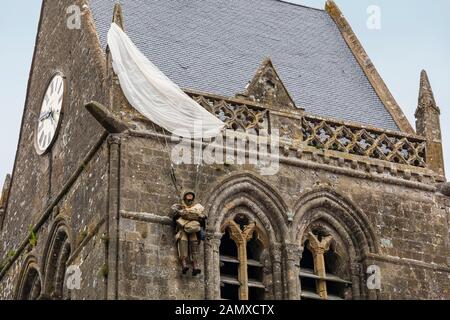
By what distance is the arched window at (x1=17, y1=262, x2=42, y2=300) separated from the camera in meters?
42.8

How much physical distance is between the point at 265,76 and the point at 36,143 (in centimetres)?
→ 581

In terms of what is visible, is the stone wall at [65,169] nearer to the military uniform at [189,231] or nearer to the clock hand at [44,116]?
the clock hand at [44,116]

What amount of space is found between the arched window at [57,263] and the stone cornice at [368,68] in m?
7.96

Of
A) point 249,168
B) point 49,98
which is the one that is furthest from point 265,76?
point 49,98

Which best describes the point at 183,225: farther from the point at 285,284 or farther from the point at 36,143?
the point at 36,143

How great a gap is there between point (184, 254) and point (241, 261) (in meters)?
1.66

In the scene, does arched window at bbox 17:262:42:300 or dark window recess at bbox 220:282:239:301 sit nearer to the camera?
dark window recess at bbox 220:282:239:301

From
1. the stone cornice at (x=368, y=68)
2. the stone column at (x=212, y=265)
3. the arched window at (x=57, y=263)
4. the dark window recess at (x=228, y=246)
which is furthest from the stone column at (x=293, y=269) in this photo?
the stone cornice at (x=368, y=68)

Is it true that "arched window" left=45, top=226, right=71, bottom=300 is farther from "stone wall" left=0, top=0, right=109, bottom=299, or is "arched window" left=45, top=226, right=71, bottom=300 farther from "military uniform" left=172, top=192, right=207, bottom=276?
"military uniform" left=172, top=192, right=207, bottom=276

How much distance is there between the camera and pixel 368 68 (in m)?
46.8

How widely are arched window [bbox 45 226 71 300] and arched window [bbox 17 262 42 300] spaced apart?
893 millimetres

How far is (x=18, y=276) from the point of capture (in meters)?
43.8

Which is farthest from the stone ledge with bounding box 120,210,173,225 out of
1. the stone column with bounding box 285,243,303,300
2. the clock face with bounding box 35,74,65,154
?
the clock face with bounding box 35,74,65,154

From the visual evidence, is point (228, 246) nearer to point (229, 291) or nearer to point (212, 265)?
point (229, 291)
